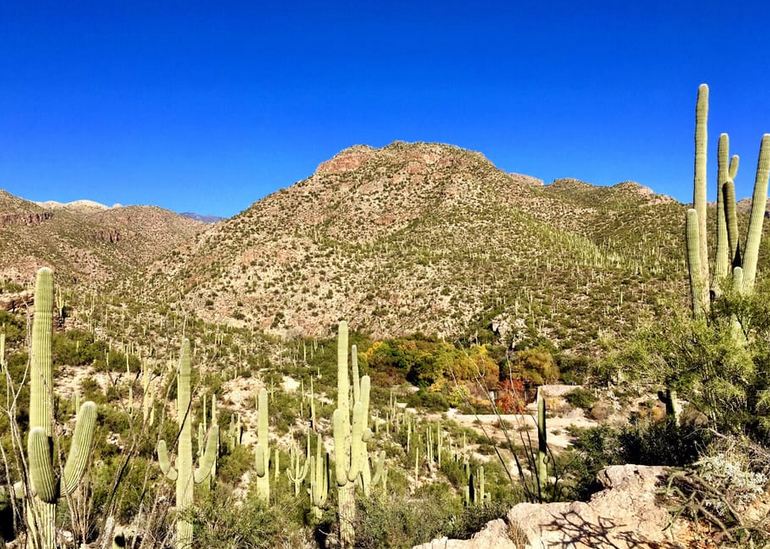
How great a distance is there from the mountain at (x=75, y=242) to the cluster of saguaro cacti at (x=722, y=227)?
119 ft

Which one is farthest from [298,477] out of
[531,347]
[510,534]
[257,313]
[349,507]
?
[257,313]

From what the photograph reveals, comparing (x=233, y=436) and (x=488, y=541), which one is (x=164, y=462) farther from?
(x=233, y=436)

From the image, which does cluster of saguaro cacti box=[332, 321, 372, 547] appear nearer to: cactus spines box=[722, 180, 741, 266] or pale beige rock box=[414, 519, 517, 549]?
pale beige rock box=[414, 519, 517, 549]

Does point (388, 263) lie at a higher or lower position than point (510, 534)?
higher

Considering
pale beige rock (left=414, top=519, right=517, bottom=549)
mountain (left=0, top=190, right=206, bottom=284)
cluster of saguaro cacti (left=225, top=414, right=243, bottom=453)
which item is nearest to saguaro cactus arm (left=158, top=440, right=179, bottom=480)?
pale beige rock (left=414, top=519, right=517, bottom=549)

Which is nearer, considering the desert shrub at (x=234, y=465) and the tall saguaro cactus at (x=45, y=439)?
the tall saguaro cactus at (x=45, y=439)

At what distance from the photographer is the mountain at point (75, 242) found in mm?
40750

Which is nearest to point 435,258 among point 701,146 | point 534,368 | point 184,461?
point 534,368

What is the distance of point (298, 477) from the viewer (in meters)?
10.6

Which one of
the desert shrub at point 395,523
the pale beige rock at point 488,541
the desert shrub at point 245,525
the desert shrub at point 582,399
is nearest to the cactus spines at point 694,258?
the pale beige rock at point 488,541

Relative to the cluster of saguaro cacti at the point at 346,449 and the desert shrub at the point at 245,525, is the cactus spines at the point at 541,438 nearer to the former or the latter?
the cluster of saguaro cacti at the point at 346,449

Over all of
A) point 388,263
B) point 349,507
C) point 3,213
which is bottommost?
point 349,507

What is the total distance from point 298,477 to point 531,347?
716 inches

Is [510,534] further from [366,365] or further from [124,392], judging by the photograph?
[366,365]
